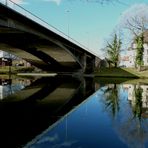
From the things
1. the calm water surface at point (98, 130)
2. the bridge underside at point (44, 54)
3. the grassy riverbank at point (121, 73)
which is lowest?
the calm water surface at point (98, 130)

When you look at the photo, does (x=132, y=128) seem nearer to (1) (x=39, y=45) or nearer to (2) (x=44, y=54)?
(1) (x=39, y=45)

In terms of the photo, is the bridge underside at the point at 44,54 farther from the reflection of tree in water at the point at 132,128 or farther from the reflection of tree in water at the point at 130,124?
the reflection of tree in water at the point at 132,128

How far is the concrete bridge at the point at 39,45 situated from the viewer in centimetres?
3673

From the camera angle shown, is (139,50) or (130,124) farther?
(139,50)

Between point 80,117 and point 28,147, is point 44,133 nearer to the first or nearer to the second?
point 28,147

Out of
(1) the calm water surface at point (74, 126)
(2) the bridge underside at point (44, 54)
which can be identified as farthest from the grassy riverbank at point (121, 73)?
(1) the calm water surface at point (74, 126)

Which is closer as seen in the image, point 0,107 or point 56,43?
point 0,107

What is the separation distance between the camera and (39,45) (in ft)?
196

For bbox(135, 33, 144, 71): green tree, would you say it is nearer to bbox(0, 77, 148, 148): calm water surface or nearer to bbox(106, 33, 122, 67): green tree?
bbox(106, 33, 122, 67): green tree

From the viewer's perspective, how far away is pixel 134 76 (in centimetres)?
7612

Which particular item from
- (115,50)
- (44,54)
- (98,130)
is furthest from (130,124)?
(115,50)

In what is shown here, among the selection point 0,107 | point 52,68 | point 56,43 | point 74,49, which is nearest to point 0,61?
point 52,68

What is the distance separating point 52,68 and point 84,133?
8070 cm

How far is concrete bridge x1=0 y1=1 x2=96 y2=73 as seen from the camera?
36.7m
